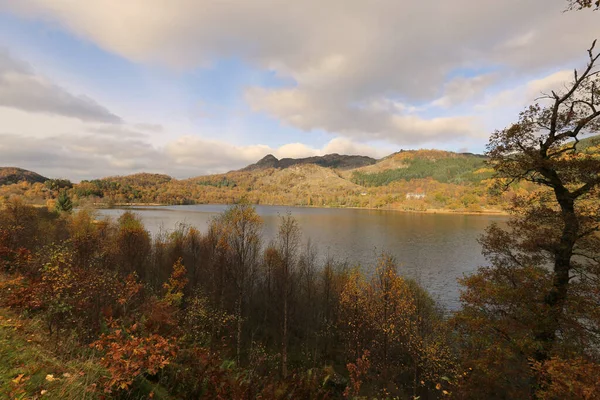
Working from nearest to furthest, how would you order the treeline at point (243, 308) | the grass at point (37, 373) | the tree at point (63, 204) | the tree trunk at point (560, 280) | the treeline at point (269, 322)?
the grass at point (37, 373), the treeline at point (269, 322), the treeline at point (243, 308), the tree trunk at point (560, 280), the tree at point (63, 204)

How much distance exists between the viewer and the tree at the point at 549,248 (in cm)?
1114

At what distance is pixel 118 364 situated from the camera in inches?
203

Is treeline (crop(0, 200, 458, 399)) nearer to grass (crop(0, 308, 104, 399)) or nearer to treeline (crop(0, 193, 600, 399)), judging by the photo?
treeline (crop(0, 193, 600, 399))

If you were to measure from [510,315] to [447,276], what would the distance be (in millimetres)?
32386

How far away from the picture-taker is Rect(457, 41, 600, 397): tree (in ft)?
36.6

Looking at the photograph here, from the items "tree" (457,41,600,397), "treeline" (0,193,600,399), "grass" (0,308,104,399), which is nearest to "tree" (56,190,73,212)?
"treeline" (0,193,600,399)

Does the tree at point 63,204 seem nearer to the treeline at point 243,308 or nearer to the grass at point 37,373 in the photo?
the treeline at point 243,308

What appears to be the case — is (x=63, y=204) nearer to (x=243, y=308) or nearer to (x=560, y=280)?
(x=243, y=308)

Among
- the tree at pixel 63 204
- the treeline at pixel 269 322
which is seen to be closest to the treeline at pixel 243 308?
the treeline at pixel 269 322

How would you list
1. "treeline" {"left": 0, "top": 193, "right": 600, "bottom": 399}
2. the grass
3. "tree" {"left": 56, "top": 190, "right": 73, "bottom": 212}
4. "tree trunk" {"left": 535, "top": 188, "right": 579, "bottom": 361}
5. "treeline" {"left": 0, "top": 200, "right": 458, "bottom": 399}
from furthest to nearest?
"tree" {"left": 56, "top": 190, "right": 73, "bottom": 212} → "tree trunk" {"left": 535, "top": 188, "right": 579, "bottom": 361} → "treeline" {"left": 0, "top": 200, "right": 458, "bottom": 399} → "treeline" {"left": 0, "top": 193, "right": 600, "bottom": 399} → the grass

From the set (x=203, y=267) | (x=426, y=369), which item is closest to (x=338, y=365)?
(x=426, y=369)

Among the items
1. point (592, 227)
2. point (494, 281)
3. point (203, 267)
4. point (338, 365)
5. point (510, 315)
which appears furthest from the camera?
point (203, 267)

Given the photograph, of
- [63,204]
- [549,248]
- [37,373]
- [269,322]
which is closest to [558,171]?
[549,248]

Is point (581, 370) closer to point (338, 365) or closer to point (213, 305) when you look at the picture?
point (338, 365)
